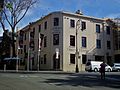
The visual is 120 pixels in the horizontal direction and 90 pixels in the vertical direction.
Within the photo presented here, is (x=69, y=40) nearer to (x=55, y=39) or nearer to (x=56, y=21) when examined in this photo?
(x=55, y=39)

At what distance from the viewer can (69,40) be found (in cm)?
5641

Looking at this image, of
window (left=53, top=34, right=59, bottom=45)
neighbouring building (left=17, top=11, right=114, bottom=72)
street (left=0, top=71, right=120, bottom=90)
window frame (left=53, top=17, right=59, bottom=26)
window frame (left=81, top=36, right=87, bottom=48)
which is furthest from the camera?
window frame (left=81, top=36, right=87, bottom=48)

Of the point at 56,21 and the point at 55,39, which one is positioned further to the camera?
the point at 56,21

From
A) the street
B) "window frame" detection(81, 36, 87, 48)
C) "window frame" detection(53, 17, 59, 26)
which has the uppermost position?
"window frame" detection(53, 17, 59, 26)

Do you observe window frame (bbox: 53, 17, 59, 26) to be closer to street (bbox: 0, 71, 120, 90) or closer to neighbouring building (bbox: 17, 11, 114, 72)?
neighbouring building (bbox: 17, 11, 114, 72)

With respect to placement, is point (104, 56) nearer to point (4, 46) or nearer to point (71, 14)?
point (71, 14)

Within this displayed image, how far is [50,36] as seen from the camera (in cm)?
5678

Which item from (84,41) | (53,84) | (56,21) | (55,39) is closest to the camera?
(53,84)

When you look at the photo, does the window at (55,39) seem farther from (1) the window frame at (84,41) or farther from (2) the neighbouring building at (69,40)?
(1) the window frame at (84,41)

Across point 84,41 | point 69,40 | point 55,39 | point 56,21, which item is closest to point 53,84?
point 55,39

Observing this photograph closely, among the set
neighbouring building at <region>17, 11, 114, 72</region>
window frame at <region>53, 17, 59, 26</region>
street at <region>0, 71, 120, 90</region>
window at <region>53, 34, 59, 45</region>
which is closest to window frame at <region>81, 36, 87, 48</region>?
neighbouring building at <region>17, 11, 114, 72</region>

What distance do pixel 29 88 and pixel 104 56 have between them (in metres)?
45.1

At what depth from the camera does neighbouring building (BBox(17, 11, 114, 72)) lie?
55469mm

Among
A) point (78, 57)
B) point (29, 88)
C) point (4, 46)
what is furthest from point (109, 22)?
point (29, 88)
